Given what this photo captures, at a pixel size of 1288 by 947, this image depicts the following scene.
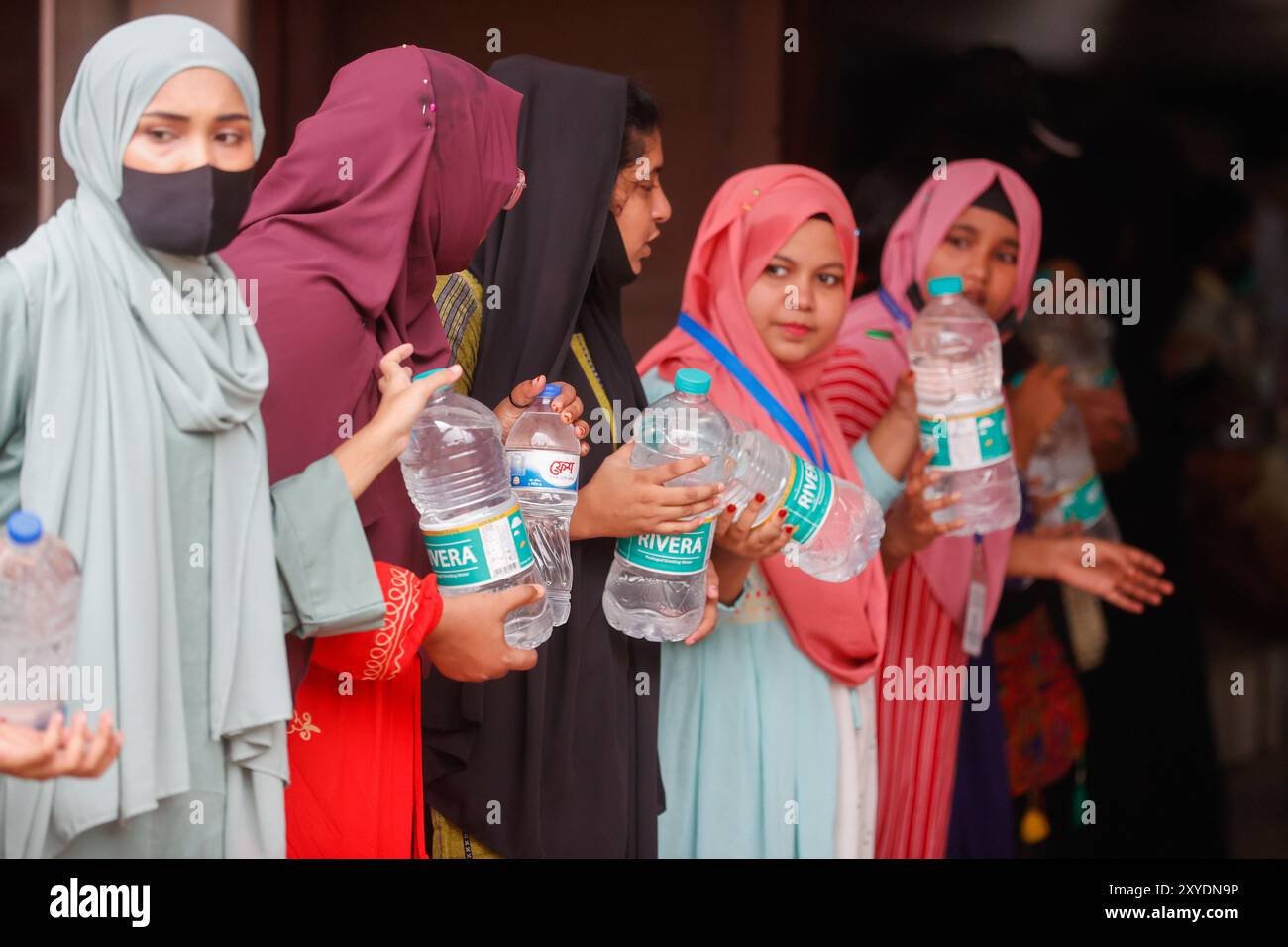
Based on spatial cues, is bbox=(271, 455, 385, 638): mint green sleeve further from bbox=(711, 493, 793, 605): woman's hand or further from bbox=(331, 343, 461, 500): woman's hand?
bbox=(711, 493, 793, 605): woman's hand

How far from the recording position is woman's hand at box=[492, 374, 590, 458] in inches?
88.1

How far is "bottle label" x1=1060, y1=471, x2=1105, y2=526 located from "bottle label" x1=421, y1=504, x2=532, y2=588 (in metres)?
1.71

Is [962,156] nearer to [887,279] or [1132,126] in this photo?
[887,279]

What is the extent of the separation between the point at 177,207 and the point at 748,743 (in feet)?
4.59

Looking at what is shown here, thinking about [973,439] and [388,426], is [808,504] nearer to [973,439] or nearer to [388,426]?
[973,439]

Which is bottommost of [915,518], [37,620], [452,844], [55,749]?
[452,844]

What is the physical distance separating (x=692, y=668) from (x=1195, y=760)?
164 centimetres

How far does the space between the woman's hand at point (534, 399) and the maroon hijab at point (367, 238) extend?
6.2 inches

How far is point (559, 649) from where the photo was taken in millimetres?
2371

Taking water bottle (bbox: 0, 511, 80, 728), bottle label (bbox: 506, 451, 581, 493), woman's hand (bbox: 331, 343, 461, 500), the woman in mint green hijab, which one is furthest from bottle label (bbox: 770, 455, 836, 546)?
water bottle (bbox: 0, 511, 80, 728)

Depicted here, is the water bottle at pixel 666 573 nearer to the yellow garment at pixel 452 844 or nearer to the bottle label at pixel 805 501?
the bottle label at pixel 805 501

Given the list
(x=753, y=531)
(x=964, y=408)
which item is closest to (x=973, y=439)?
(x=964, y=408)

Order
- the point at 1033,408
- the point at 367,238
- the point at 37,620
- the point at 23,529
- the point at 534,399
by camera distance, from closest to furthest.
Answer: the point at 23,529 → the point at 37,620 → the point at 367,238 → the point at 534,399 → the point at 1033,408
